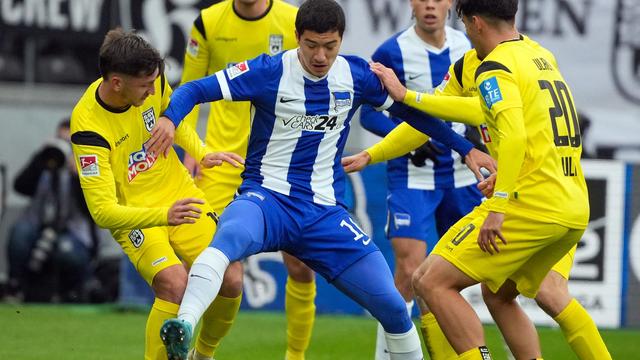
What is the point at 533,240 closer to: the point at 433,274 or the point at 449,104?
the point at 433,274

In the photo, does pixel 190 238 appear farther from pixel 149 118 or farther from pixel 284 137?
pixel 284 137

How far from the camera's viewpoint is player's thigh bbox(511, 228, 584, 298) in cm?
605

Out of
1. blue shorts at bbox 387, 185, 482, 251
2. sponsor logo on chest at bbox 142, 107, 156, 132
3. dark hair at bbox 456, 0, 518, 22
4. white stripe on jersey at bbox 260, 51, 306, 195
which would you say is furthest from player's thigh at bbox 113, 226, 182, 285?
dark hair at bbox 456, 0, 518, 22

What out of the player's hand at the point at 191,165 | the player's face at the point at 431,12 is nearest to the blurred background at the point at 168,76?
the player's hand at the point at 191,165

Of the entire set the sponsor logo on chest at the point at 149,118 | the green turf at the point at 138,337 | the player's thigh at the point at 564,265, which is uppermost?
the sponsor logo on chest at the point at 149,118

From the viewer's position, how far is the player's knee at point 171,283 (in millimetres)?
6516

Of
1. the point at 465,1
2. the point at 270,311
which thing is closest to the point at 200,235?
the point at 465,1

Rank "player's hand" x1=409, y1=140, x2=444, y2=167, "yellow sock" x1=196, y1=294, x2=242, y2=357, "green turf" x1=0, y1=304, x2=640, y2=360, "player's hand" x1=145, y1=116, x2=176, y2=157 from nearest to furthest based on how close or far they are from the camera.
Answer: "player's hand" x1=145, y1=116, x2=176, y2=157, "yellow sock" x1=196, y1=294, x2=242, y2=357, "player's hand" x1=409, y1=140, x2=444, y2=167, "green turf" x1=0, y1=304, x2=640, y2=360

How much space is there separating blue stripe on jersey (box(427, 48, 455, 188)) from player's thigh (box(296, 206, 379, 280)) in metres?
1.74

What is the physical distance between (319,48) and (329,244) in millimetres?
1018

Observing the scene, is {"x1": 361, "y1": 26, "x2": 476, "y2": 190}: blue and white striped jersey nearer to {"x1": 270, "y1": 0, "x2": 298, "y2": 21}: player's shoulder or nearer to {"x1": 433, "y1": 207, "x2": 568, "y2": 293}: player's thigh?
{"x1": 270, "y1": 0, "x2": 298, "y2": 21}: player's shoulder

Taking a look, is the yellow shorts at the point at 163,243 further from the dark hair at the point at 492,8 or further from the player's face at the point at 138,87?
the dark hair at the point at 492,8

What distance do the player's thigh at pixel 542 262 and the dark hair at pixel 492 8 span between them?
3.71 ft

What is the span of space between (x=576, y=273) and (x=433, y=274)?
482cm
